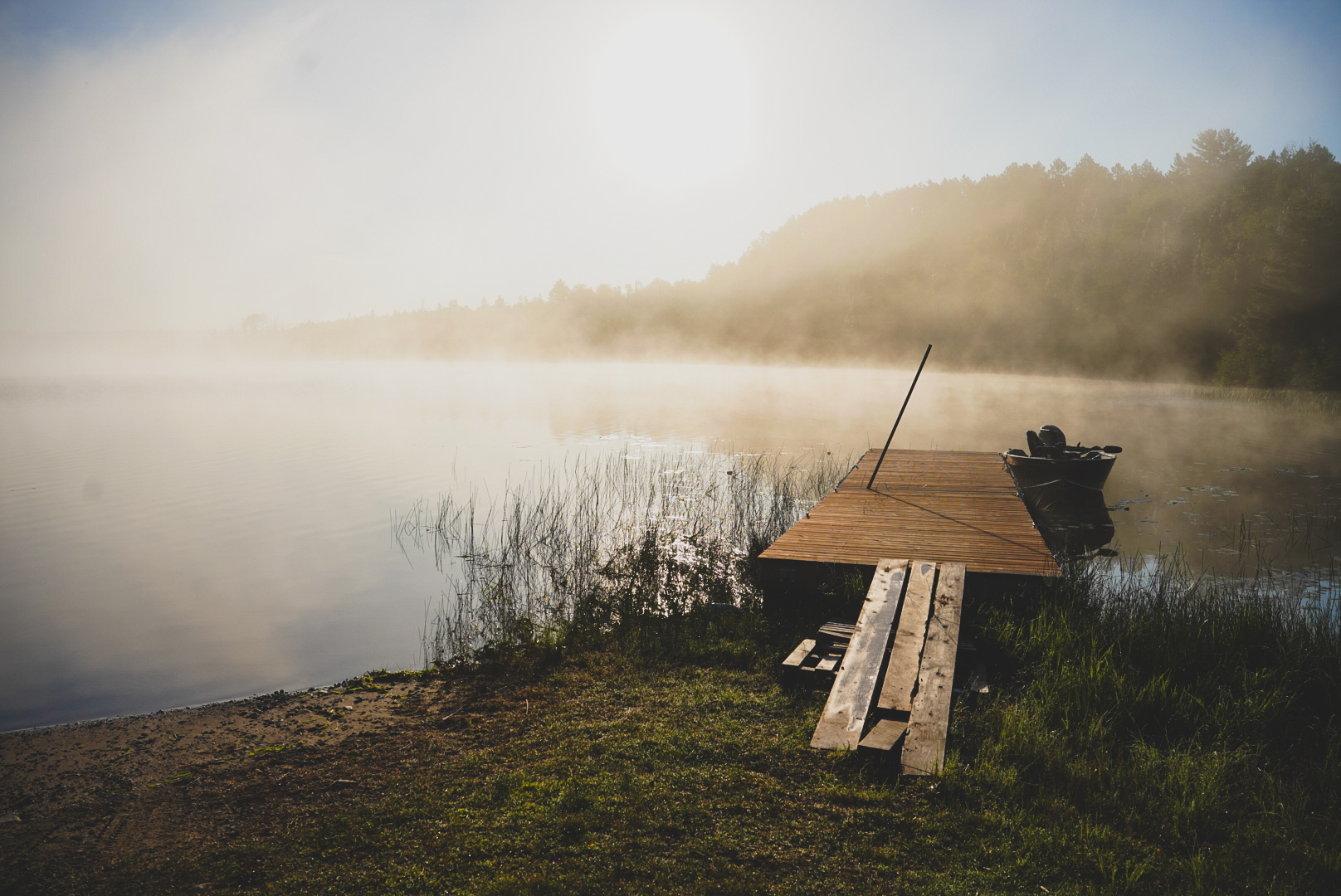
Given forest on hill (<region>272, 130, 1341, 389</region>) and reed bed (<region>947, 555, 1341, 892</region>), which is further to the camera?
forest on hill (<region>272, 130, 1341, 389</region>)

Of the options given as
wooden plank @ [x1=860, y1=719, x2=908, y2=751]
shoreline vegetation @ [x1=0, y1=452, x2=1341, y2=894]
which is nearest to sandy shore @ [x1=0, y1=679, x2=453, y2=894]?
shoreline vegetation @ [x1=0, y1=452, x2=1341, y2=894]

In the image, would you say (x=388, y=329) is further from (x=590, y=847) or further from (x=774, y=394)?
(x=590, y=847)

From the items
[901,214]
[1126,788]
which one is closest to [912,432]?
[1126,788]

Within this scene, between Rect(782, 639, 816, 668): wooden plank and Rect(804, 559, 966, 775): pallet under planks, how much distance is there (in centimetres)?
4

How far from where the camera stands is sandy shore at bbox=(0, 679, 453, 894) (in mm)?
3934

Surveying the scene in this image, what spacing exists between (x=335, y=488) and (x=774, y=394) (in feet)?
100

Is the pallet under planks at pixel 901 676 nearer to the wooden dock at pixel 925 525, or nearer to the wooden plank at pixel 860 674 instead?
the wooden plank at pixel 860 674

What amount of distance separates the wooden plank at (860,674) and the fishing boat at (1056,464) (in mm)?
9516

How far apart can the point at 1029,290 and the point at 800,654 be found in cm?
8628

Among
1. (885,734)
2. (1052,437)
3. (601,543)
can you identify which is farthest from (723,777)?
(1052,437)

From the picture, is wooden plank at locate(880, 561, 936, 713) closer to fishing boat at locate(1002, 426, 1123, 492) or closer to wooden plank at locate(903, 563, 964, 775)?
wooden plank at locate(903, 563, 964, 775)

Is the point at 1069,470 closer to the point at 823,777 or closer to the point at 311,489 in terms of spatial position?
the point at 823,777

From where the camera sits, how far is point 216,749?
5230 millimetres

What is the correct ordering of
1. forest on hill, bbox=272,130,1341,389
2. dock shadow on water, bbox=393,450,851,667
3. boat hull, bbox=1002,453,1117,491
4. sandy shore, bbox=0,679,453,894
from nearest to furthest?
1. sandy shore, bbox=0,679,453,894
2. dock shadow on water, bbox=393,450,851,667
3. boat hull, bbox=1002,453,1117,491
4. forest on hill, bbox=272,130,1341,389
